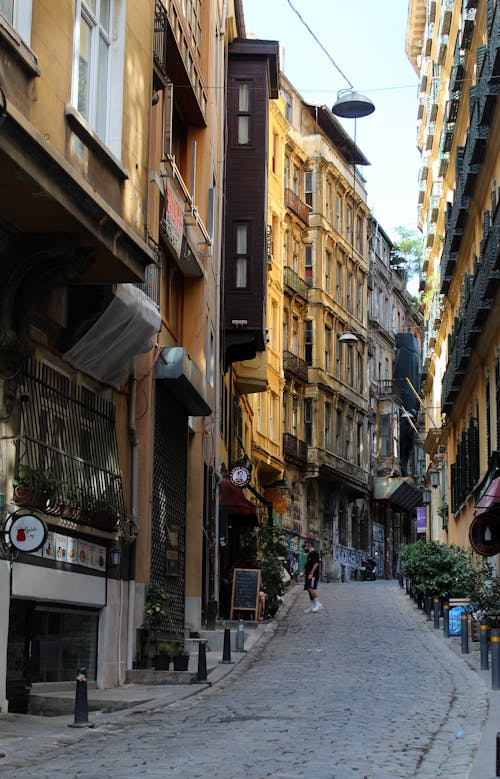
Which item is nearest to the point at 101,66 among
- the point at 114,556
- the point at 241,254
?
the point at 114,556

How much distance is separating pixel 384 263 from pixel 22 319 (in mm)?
60652

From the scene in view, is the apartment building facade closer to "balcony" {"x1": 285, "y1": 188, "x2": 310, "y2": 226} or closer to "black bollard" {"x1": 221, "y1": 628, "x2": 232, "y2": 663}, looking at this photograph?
"black bollard" {"x1": 221, "y1": 628, "x2": 232, "y2": 663}

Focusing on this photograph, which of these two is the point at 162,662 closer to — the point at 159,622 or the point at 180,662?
the point at 180,662

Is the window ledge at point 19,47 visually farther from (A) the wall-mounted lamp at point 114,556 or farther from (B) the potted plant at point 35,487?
(A) the wall-mounted lamp at point 114,556

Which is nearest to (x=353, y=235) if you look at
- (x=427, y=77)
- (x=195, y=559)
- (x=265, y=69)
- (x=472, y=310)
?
(x=427, y=77)

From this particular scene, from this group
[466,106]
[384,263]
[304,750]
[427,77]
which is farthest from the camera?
[384,263]

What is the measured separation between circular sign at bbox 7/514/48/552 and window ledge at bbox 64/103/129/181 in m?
4.18

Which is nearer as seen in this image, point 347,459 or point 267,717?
point 267,717

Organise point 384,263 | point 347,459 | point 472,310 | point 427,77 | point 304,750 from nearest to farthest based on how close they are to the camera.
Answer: point 304,750 → point 472,310 → point 427,77 → point 347,459 → point 384,263

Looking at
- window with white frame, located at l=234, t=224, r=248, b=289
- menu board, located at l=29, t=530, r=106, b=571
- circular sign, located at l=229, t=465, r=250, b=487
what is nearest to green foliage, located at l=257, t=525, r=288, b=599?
circular sign, located at l=229, t=465, r=250, b=487

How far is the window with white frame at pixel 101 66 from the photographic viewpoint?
1394cm

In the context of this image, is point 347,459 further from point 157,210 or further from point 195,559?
point 157,210

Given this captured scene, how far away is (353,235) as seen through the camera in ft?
209

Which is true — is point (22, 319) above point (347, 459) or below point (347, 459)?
below
